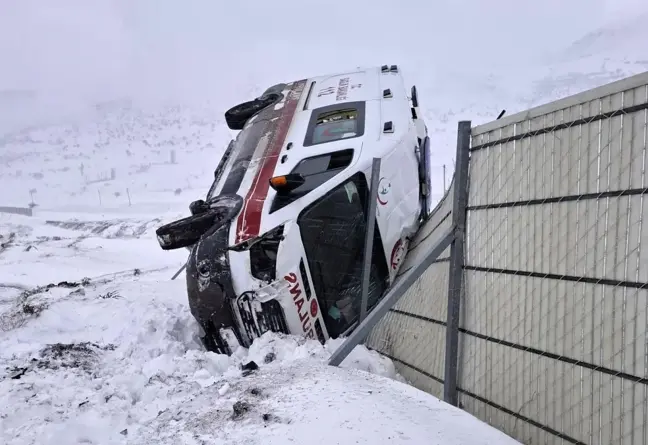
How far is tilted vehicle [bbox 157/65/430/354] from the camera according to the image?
172 inches

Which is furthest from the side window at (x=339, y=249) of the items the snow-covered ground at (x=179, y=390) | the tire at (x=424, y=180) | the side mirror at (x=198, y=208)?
the tire at (x=424, y=180)

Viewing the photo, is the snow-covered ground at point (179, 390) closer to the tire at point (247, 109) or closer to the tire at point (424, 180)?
the tire at point (424, 180)

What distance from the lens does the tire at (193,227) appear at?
4664 mm

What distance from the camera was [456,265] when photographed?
10.6 ft

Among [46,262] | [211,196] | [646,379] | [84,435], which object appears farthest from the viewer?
[46,262]

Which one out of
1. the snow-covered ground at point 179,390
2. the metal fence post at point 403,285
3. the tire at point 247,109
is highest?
the tire at point 247,109

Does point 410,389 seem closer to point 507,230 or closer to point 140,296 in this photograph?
point 507,230

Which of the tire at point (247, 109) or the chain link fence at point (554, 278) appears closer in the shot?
the chain link fence at point (554, 278)

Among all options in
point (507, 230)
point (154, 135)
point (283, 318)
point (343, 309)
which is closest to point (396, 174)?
point (343, 309)

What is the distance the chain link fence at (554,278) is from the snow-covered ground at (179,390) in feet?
1.21

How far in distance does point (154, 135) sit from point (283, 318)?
123 m

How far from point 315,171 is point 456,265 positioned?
6.98 ft

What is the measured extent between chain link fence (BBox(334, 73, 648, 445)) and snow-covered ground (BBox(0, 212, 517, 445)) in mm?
368

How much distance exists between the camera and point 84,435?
276 centimetres
